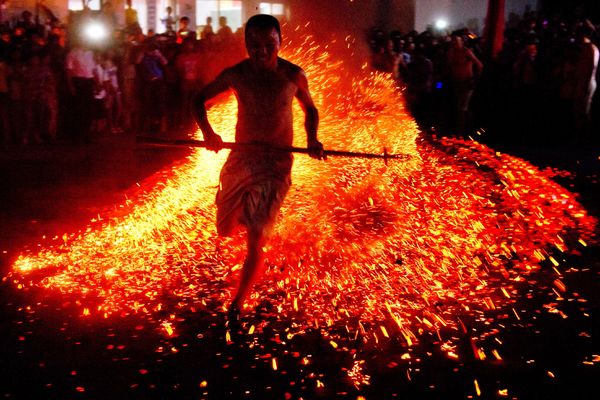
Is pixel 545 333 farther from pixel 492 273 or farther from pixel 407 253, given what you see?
pixel 407 253

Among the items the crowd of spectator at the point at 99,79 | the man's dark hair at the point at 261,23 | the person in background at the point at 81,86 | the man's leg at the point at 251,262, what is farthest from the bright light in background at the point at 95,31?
the man's leg at the point at 251,262

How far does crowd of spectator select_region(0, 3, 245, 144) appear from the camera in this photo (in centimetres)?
1205

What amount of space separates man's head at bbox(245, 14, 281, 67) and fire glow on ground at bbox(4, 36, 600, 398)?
1.34m

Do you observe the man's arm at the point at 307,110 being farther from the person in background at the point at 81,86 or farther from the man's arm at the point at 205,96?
the person in background at the point at 81,86

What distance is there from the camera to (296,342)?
4453 mm

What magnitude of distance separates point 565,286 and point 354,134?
363 cm

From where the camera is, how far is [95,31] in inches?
643

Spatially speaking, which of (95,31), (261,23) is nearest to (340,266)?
(261,23)

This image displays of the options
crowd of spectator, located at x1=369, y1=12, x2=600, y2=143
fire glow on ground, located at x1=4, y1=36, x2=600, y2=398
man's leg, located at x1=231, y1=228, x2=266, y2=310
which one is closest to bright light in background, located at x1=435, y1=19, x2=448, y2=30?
crowd of spectator, located at x1=369, y1=12, x2=600, y2=143

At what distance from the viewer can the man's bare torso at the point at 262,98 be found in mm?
4855

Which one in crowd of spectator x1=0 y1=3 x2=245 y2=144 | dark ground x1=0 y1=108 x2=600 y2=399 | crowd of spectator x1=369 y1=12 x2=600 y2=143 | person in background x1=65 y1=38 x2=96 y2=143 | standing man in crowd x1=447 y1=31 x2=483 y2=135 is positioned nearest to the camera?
dark ground x1=0 y1=108 x2=600 y2=399

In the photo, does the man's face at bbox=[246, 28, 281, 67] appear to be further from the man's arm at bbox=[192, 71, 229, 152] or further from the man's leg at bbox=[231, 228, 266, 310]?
the man's leg at bbox=[231, 228, 266, 310]

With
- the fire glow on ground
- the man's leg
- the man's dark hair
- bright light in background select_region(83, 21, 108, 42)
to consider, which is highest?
the man's dark hair

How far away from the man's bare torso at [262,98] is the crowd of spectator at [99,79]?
26.2 ft
